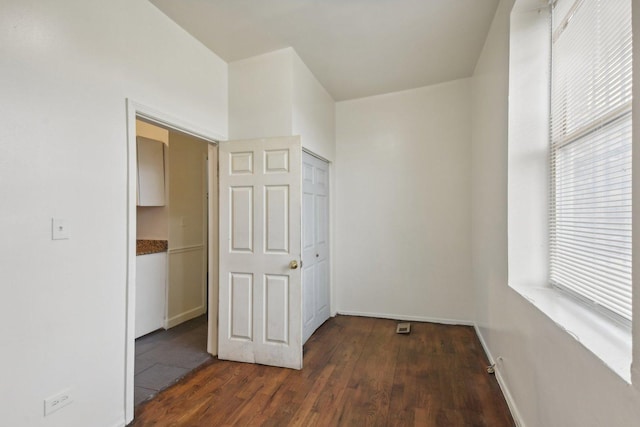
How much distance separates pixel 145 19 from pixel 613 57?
2.60 meters

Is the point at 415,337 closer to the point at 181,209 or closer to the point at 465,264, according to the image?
the point at 465,264

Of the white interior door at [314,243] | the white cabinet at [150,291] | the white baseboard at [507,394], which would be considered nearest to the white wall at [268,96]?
the white interior door at [314,243]

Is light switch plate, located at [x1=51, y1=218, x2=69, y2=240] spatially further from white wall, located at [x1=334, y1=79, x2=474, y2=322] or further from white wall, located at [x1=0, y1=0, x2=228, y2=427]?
white wall, located at [x1=334, y1=79, x2=474, y2=322]

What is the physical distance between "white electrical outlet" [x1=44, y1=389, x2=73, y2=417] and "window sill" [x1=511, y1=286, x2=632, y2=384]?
2376 mm

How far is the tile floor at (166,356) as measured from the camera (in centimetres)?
238

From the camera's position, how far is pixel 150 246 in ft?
11.3

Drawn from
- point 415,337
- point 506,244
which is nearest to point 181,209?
point 415,337

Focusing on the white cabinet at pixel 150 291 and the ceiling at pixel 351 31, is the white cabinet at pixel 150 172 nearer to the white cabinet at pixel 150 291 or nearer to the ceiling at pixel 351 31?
the white cabinet at pixel 150 291

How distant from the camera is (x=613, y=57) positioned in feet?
3.99

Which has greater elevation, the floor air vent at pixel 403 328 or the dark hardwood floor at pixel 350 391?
the floor air vent at pixel 403 328

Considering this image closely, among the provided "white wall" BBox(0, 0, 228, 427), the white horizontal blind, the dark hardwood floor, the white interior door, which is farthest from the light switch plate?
the white horizontal blind

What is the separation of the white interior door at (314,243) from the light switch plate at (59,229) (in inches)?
74.9

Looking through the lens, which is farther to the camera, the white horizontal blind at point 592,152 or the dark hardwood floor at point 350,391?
Answer: the dark hardwood floor at point 350,391

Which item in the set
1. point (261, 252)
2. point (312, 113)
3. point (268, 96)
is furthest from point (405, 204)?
point (268, 96)
